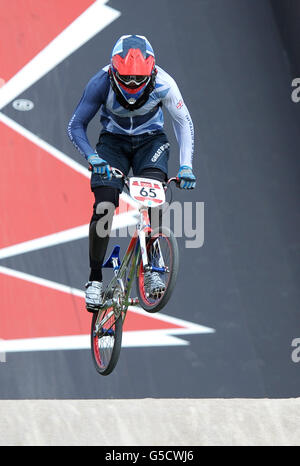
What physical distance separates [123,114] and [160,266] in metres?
1.02

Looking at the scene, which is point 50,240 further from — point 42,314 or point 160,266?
point 160,266

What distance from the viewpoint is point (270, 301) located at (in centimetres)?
741

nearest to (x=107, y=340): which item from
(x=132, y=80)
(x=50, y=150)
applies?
(x=132, y=80)

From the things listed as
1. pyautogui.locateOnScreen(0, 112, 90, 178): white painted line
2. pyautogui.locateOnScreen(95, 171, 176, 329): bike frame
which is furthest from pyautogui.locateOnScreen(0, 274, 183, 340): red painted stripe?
pyautogui.locateOnScreen(95, 171, 176, 329): bike frame

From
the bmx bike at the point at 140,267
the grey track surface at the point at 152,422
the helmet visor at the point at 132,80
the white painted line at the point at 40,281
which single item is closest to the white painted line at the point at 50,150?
the white painted line at the point at 40,281

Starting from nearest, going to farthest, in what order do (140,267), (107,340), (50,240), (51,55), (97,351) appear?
(140,267)
(107,340)
(97,351)
(50,240)
(51,55)

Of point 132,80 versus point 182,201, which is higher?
point 132,80

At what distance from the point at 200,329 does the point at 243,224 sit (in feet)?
3.57

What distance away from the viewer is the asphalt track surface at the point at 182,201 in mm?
6754

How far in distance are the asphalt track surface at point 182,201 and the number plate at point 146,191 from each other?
1.94 m

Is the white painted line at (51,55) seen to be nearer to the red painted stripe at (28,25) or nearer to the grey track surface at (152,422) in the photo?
the red painted stripe at (28,25)

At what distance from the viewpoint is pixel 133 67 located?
4746 mm

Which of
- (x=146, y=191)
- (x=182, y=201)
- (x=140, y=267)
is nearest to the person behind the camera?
(x=146, y=191)

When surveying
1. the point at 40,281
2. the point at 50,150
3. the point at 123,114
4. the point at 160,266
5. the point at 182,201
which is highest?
the point at 50,150
